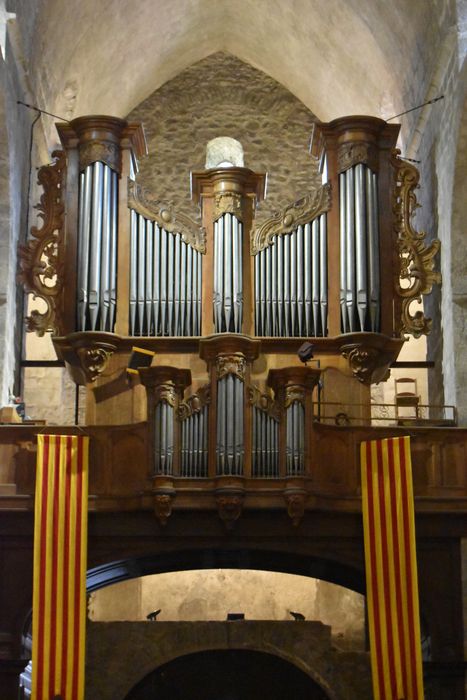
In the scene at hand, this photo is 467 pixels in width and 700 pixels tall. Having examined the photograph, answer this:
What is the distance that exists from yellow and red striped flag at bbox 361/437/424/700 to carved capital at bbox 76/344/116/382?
3636 millimetres

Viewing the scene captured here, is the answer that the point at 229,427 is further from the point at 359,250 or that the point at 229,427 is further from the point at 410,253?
the point at 410,253

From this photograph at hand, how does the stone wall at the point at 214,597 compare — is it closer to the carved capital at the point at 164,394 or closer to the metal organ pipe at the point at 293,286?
the metal organ pipe at the point at 293,286

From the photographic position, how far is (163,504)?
56.7 feet

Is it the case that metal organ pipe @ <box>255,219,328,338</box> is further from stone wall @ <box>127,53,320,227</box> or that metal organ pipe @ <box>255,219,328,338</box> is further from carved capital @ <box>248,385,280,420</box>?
stone wall @ <box>127,53,320,227</box>

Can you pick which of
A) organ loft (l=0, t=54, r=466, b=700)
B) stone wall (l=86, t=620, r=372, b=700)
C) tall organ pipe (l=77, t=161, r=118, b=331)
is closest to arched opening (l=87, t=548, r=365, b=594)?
organ loft (l=0, t=54, r=466, b=700)

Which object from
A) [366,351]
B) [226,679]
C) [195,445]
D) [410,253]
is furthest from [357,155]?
[226,679]

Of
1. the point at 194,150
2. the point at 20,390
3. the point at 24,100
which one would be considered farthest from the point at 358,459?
the point at 194,150

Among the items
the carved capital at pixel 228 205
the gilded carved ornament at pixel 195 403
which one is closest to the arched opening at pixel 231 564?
the gilded carved ornament at pixel 195 403

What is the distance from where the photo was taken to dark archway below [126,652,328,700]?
1941 centimetres

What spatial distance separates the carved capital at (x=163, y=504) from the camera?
17.2 meters

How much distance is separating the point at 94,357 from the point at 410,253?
15.2ft

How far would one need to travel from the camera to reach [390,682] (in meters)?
17.0

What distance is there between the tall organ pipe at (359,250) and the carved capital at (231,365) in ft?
6.09

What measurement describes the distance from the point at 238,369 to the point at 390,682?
13.8ft
